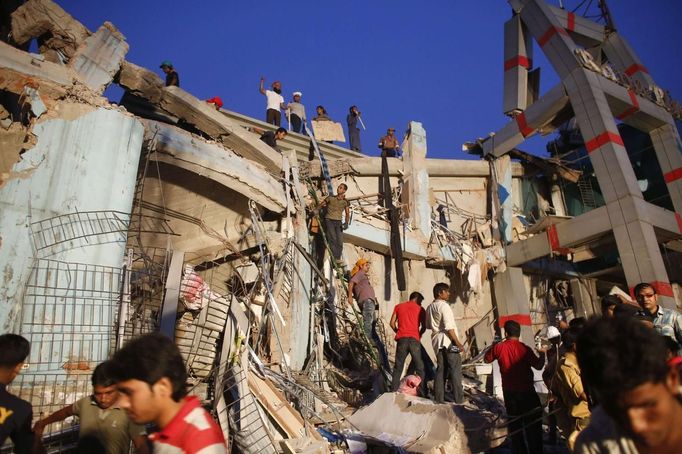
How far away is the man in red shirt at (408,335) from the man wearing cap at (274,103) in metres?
6.92

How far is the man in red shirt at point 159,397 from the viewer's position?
1.85 m

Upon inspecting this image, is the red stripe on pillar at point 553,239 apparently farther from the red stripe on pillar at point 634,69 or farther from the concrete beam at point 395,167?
the red stripe on pillar at point 634,69

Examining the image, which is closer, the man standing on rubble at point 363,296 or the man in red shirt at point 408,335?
the man in red shirt at point 408,335

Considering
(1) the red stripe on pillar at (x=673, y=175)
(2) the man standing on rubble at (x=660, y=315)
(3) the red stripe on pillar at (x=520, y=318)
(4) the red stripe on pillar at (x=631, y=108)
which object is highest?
(4) the red stripe on pillar at (x=631, y=108)

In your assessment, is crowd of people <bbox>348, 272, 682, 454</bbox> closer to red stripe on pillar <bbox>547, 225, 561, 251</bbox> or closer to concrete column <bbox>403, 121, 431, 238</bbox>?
concrete column <bbox>403, 121, 431, 238</bbox>

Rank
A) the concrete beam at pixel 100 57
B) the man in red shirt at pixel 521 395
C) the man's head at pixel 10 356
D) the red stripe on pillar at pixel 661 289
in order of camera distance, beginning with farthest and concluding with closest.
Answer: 1. the red stripe on pillar at pixel 661 289
2. the concrete beam at pixel 100 57
3. the man in red shirt at pixel 521 395
4. the man's head at pixel 10 356

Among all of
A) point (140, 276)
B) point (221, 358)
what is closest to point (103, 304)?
point (140, 276)

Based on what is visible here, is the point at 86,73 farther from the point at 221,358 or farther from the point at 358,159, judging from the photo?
the point at 358,159

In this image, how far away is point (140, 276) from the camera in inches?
234

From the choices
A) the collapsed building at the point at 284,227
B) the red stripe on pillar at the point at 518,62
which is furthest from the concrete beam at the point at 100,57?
the red stripe on pillar at the point at 518,62

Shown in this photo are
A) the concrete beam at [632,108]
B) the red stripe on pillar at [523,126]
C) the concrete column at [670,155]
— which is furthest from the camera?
the red stripe on pillar at [523,126]

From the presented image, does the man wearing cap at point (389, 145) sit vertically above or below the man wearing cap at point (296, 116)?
below

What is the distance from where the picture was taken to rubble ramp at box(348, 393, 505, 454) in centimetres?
467

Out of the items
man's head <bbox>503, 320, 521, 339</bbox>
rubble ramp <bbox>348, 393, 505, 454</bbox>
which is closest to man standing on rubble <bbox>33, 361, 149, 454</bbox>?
rubble ramp <bbox>348, 393, 505, 454</bbox>
